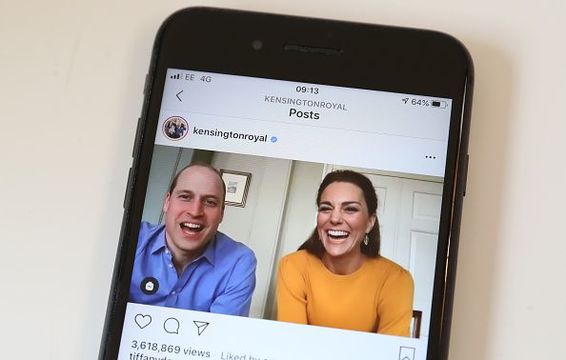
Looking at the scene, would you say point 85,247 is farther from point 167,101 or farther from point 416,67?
point 416,67

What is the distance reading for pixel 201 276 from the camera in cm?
35

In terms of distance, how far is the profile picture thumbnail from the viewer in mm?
359

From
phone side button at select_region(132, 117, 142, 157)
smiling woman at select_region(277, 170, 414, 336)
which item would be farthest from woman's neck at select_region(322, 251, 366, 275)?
phone side button at select_region(132, 117, 142, 157)

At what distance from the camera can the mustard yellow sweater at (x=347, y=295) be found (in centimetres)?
34

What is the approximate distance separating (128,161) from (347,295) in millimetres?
128

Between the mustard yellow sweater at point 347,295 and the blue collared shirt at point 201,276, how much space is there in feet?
0.06

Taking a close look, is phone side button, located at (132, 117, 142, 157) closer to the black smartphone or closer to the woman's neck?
the black smartphone

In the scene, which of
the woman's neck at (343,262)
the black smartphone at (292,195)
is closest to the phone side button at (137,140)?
the black smartphone at (292,195)

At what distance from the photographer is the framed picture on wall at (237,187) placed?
1.14 feet

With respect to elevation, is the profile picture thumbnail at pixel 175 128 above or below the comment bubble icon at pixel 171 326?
above

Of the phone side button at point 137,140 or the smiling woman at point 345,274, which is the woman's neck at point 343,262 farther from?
the phone side button at point 137,140

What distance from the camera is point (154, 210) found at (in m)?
0.35

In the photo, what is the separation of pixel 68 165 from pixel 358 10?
0.55 ft

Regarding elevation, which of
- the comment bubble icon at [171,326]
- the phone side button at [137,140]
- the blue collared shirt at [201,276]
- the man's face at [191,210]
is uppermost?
the phone side button at [137,140]
